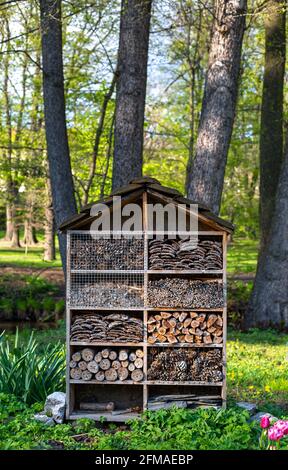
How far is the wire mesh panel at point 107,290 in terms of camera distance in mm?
6539

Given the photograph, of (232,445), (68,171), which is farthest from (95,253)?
(68,171)

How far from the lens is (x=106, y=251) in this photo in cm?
666

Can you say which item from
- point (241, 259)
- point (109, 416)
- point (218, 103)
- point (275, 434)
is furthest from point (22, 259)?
point (275, 434)

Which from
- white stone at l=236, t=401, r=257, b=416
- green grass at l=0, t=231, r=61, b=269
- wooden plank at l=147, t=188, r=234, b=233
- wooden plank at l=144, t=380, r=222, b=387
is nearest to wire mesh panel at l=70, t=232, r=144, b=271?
wooden plank at l=147, t=188, r=234, b=233

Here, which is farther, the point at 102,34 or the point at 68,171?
the point at 102,34

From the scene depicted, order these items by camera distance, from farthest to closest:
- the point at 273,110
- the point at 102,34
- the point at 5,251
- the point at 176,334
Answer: the point at 5,251, the point at 102,34, the point at 273,110, the point at 176,334

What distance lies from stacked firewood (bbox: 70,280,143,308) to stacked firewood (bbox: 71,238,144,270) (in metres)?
0.18

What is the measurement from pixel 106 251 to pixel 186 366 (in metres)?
1.29

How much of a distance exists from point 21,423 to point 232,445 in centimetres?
189

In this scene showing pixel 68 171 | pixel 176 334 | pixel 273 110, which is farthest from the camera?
pixel 273 110

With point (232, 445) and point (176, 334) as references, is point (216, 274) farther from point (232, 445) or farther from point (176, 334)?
point (232, 445)

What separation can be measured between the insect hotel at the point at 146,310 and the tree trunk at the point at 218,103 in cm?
417

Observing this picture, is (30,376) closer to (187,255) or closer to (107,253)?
(107,253)

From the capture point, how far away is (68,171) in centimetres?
1189
